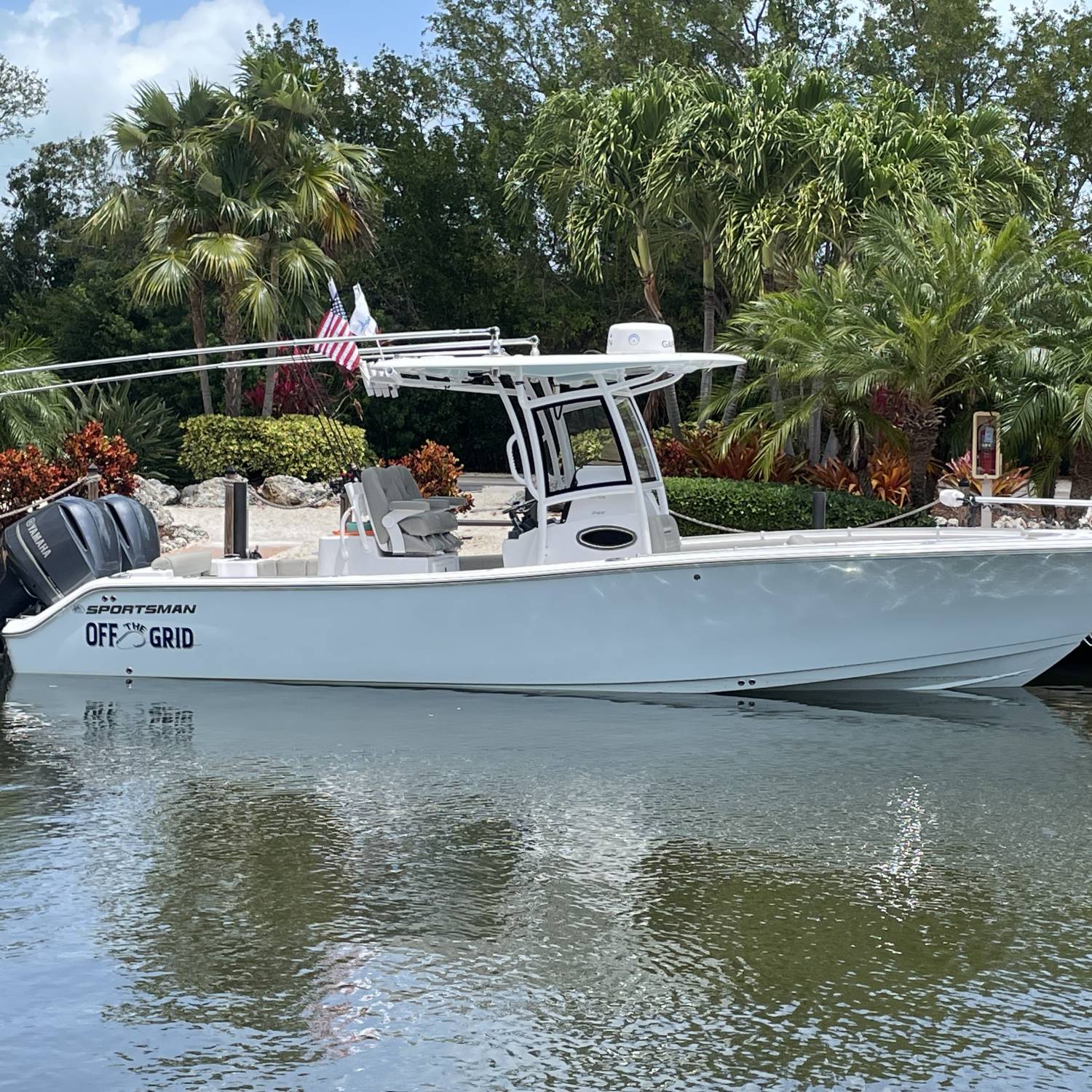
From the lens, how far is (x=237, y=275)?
79.6 feet

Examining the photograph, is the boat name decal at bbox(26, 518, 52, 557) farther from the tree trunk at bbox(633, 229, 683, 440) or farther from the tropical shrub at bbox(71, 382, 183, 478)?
the tropical shrub at bbox(71, 382, 183, 478)

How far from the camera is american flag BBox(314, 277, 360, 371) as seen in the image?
1088 centimetres

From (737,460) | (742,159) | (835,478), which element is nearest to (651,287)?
(742,159)

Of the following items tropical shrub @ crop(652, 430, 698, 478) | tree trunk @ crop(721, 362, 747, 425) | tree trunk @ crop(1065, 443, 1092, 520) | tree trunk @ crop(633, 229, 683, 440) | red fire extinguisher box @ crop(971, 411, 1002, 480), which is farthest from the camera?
tree trunk @ crop(633, 229, 683, 440)

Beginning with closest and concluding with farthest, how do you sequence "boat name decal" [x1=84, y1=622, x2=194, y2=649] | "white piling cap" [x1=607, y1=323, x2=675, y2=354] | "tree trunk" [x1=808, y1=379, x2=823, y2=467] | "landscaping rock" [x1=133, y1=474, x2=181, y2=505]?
"white piling cap" [x1=607, y1=323, x2=675, y2=354]
"boat name decal" [x1=84, y1=622, x2=194, y2=649]
"tree trunk" [x1=808, y1=379, x2=823, y2=467]
"landscaping rock" [x1=133, y1=474, x2=181, y2=505]

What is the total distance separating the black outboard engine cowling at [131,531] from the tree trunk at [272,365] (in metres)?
11.9

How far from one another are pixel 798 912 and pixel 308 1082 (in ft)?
7.82

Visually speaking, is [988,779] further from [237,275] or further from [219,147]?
[219,147]

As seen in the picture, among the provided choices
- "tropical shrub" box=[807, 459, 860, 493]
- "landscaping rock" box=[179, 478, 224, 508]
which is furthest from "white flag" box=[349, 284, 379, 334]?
"landscaping rock" box=[179, 478, 224, 508]

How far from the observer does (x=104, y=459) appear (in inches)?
714

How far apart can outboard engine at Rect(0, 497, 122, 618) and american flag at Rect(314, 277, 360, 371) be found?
2.18m

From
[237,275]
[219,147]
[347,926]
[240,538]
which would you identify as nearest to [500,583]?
[240,538]

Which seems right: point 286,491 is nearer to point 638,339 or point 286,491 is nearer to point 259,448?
point 259,448

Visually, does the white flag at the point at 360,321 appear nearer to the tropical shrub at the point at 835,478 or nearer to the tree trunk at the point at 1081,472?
the tree trunk at the point at 1081,472
